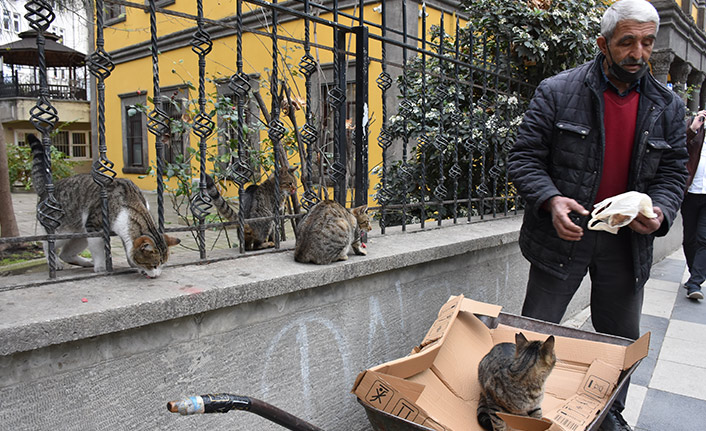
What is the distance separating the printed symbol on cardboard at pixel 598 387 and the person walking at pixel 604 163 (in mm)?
357

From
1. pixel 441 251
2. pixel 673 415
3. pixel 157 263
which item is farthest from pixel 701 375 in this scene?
pixel 157 263

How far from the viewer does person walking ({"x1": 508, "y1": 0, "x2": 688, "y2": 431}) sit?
2.23m

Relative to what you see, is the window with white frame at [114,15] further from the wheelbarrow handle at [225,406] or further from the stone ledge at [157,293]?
the wheelbarrow handle at [225,406]

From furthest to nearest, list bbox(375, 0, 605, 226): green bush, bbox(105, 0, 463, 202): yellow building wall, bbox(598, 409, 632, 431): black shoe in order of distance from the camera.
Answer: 1. bbox(105, 0, 463, 202): yellow building wall
2. bbox(375, 0, 605, 226): green bush
3. bbox(598, 409, 632, 431): black shoe

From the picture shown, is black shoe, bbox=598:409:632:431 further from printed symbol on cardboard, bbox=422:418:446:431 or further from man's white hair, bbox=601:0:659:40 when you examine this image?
man's white hair, bbox=601:0:659:40

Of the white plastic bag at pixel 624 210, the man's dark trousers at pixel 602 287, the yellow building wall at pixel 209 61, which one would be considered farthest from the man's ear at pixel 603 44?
the yellow building wall at pixel 209 61

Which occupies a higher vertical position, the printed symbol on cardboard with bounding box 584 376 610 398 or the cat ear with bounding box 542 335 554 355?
the cat ear with bounding box 542 335 554 355

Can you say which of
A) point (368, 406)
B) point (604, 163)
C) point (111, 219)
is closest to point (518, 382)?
point (368, 406)

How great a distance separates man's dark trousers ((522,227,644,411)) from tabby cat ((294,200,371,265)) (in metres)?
0.98

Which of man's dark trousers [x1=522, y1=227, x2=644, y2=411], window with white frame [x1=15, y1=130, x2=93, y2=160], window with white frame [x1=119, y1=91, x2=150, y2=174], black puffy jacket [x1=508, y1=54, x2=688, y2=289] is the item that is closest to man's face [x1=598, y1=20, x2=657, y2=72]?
black puffy jacket [x1=508, y1=54, x2=688, y2=289]

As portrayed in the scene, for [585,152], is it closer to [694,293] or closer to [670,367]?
[670,367]

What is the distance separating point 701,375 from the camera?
3.53m

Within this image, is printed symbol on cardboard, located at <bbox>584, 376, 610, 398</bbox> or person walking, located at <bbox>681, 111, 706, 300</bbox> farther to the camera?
person walking, located at <bbox>681, 111, 706, 300</bbox>

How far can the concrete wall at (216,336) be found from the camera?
1478mm
